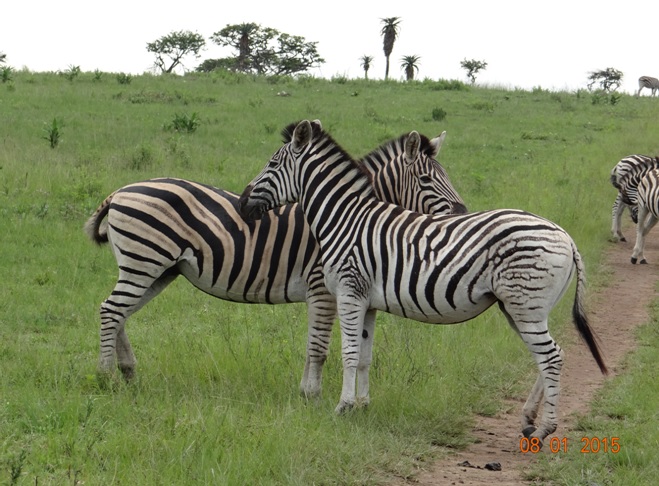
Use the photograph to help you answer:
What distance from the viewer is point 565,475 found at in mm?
5141

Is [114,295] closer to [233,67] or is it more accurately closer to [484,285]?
[484,285]

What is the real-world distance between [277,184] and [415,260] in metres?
1.33

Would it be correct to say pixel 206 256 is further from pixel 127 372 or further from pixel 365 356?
pixel 365 356

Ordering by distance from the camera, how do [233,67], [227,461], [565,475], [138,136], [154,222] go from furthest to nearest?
[233,67] < [138,136] < [154,222] < [565,475] < [227,461]

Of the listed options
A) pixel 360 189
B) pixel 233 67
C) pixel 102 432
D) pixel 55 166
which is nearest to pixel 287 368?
pixel 360 189

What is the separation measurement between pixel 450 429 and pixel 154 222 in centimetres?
269

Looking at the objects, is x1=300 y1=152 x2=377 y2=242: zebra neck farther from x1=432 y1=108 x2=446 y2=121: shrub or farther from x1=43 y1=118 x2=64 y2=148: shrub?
x1=432 y1=108 x2=446 y2=121: shrub

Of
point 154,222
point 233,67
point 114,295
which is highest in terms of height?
point 233,67

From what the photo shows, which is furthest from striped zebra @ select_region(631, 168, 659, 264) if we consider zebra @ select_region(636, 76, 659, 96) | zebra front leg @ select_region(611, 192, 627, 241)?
zebra @ select_region(636, 76, 659, 96)

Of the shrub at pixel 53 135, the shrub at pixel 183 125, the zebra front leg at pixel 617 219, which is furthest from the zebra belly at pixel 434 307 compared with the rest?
the shrub at pixel 183 125

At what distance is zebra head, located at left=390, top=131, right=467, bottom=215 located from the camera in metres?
7.04

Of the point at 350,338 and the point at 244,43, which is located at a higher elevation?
the point at 244,43

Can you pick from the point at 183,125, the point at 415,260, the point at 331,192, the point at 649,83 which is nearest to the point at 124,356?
the point at 331,192

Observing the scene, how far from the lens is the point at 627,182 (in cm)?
1430
